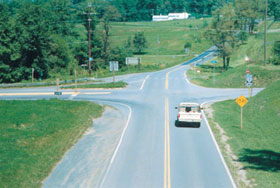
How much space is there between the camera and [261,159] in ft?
75.3

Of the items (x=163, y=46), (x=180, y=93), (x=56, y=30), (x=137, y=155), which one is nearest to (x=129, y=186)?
(x=137, y=155)

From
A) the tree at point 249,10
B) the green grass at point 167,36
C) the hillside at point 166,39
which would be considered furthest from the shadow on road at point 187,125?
the green grass at point 167,36

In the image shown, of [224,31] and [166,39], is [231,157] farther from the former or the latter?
[166,39]

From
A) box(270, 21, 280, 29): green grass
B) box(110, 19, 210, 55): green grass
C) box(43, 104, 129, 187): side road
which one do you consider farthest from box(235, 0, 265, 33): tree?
box(43, 104, 129, 187): side road

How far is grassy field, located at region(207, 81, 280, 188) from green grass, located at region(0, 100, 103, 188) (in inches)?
472

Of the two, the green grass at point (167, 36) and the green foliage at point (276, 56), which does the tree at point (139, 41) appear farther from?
the green foliage at point (276, 56)

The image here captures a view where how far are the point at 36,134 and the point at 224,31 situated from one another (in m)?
58.6

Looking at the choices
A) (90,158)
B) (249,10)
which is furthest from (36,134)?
(249,10)

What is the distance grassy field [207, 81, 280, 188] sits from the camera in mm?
20688

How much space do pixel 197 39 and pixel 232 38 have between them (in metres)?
54.5

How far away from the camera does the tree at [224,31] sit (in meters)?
76.5

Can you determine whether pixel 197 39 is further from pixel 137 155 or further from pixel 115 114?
pixel 137 155

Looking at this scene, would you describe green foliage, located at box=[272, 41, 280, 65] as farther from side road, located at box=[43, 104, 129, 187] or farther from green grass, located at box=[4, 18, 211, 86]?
side road, located at box=[43, 104, 129, 187]

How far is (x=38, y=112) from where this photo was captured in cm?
3494
